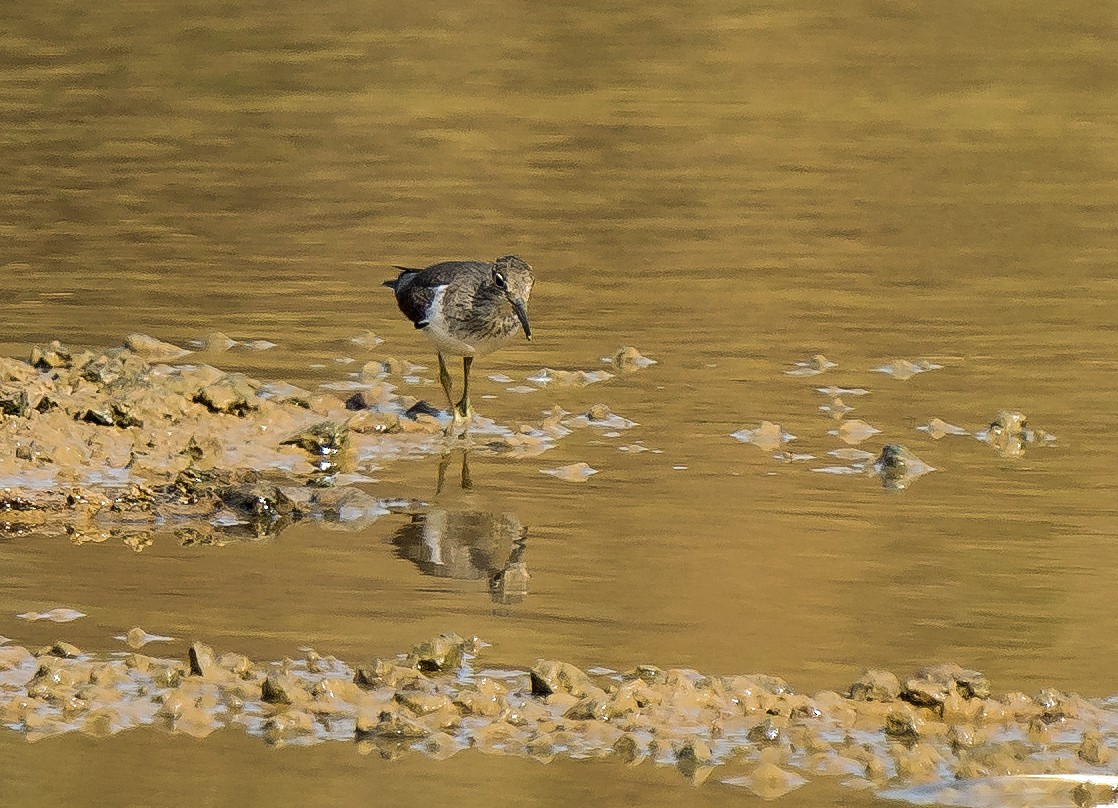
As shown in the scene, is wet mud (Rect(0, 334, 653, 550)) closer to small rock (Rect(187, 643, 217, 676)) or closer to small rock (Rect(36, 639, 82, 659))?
small rock (Rect(36, 639, 82, 659))

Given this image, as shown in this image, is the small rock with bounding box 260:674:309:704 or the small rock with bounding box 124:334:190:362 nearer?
the small rock with bounding box 260:674:309:704

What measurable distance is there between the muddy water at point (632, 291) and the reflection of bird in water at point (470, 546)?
45mm

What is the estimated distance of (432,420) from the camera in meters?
10.4

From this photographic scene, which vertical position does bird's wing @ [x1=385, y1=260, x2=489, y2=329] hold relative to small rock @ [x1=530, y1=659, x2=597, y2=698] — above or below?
above

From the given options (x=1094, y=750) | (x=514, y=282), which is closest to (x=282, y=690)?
(x=1094, y=750)

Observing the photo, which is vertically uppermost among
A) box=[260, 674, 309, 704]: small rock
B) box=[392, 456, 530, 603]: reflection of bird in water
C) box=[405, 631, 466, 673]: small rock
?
box=[392, 456, 530, 603]: reflection of bird in water

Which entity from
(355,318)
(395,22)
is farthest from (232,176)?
(395,22)

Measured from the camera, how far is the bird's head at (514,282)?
33.9ft

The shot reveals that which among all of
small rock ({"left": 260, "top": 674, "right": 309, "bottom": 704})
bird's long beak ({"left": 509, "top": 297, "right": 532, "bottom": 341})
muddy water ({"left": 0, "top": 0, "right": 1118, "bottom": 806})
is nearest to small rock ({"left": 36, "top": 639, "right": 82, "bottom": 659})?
muddy water ({"left": 0, "top": 0, "right": 1118, "bottom": 806})

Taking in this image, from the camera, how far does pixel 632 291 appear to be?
13.5 metres

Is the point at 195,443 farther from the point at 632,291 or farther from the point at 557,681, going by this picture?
the point at 632,291

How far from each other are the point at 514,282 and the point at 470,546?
2.42m

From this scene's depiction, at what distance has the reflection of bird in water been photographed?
7809 millimetres

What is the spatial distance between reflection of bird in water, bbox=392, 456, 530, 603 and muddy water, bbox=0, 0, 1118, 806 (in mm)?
45
